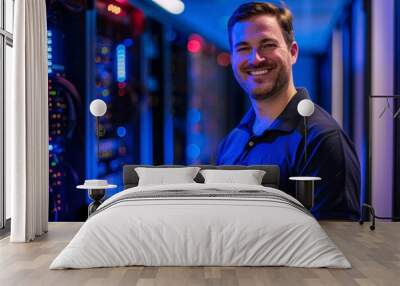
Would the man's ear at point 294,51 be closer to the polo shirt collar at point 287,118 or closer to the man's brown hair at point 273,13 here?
the man's brown hair at point 273,13

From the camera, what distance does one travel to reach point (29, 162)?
570cm

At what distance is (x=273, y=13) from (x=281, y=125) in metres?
1.38

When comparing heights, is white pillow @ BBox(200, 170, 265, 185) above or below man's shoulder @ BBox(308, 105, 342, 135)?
below

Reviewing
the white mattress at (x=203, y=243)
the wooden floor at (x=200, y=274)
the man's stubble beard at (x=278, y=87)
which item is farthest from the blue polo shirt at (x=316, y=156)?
the white mattress at (x=203, y=243)

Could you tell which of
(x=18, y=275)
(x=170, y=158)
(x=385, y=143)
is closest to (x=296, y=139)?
(x=385, y=143)

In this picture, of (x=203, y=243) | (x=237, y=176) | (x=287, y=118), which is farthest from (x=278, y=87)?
(x=203, y=243)

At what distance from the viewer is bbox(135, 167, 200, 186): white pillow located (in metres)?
6.45

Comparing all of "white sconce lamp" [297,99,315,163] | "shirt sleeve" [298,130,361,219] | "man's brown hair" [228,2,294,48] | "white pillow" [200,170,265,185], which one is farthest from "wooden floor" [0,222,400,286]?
"man's brown hair" [228,2,294,48]

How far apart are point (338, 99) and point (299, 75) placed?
0.56 metres

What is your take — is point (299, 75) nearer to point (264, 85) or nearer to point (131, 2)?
point (264, 85)

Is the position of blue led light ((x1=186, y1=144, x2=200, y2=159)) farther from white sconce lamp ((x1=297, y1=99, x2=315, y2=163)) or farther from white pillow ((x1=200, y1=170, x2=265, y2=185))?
white sconce lamp ((x1=297, y1=99, x2=315, y2=163))

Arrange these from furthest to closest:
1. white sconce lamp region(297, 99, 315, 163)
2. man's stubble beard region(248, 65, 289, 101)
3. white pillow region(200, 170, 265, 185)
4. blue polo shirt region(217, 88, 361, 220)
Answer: man's stubble beard region(248, 65, 289, 101)
blue polo shirt region(217, 88, 361, 220)
white sconce lamp region(297, 99, 315, 163)
white pillow region(200, 170, 265, 185)

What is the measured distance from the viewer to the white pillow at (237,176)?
6367mm

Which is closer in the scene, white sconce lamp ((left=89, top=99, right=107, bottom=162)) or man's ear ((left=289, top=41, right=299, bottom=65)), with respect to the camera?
white sconce lamp ((left=89, top=99, right=107, bottom=162))
